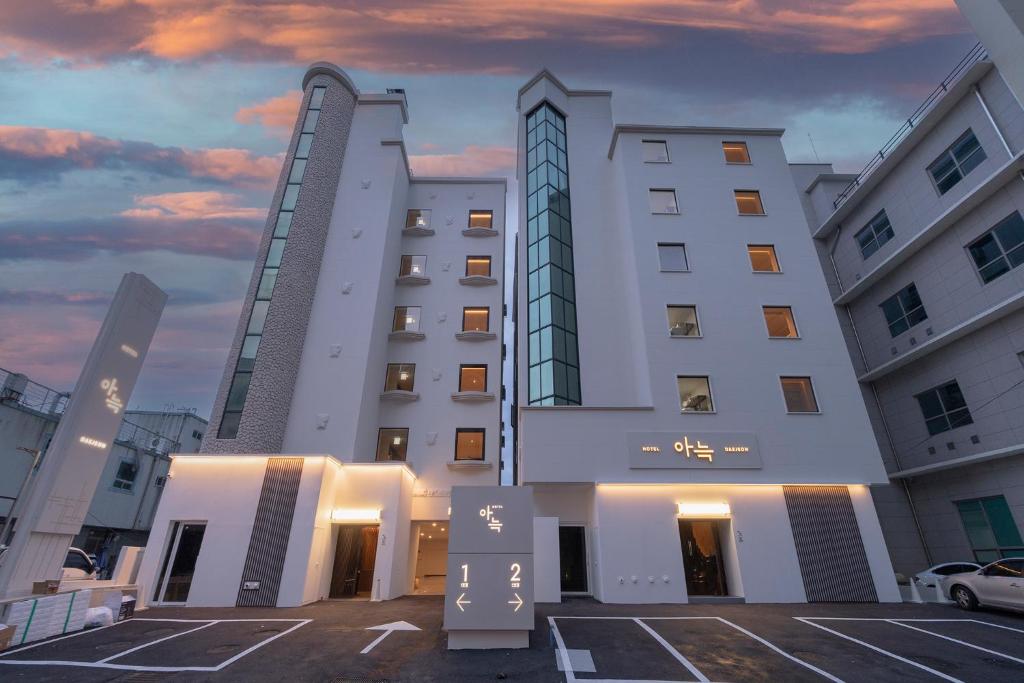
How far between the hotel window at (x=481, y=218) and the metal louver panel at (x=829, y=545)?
22723 mm

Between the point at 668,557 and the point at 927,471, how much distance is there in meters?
15.9

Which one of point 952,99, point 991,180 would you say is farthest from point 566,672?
point 952,99

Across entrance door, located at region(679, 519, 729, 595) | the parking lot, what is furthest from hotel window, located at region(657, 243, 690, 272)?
the parking lot

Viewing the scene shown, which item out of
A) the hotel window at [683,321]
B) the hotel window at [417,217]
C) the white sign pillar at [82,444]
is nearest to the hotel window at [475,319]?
the hotel window at [417,217]

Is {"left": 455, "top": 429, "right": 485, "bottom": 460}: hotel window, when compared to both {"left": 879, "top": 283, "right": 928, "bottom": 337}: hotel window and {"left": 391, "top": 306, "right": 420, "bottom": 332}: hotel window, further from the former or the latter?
{"left": 879, "top": 283, "right": 928, "bottom": 337}: hotel window

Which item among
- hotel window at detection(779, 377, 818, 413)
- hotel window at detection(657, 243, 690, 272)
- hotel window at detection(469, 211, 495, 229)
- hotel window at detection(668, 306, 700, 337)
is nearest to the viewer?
hotel window at detection(779, 377, 818, 413)

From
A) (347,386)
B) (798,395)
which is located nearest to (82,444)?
(347,386)

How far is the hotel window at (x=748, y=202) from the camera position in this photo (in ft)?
76.8

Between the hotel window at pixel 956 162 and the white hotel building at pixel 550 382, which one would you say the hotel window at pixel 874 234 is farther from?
the white hotel building at pixel 550 382

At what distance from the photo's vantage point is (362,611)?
14.7m

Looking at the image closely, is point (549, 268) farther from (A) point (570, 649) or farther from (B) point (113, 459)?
(B) point (113, 459)

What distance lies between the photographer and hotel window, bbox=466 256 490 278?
94.5 feet

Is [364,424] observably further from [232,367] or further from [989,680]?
[989,680]

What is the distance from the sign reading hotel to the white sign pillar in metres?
17.4
